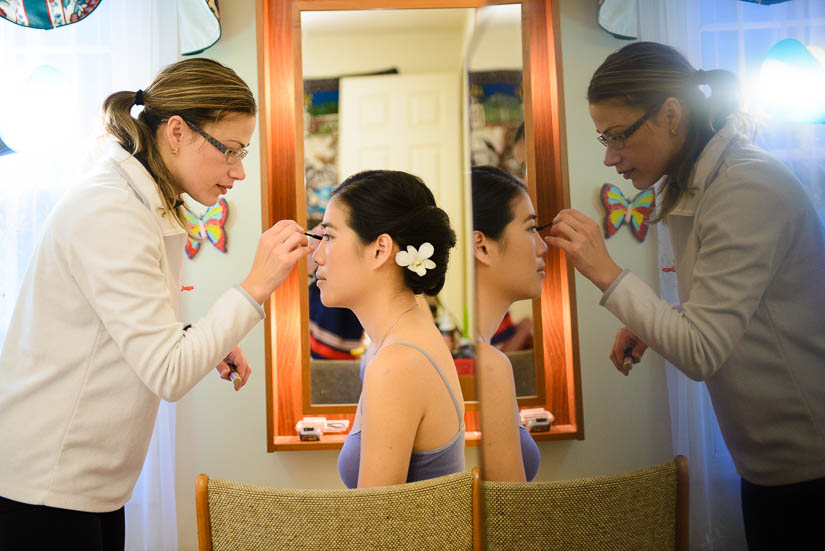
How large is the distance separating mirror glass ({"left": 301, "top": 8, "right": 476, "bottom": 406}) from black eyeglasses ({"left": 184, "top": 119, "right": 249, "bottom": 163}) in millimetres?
102

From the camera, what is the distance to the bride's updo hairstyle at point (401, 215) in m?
0.87

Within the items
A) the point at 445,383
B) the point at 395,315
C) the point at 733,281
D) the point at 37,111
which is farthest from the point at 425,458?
the point at 37,111

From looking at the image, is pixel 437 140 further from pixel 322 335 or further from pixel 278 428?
pixel 278 428

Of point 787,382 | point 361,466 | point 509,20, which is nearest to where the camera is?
point 787,382

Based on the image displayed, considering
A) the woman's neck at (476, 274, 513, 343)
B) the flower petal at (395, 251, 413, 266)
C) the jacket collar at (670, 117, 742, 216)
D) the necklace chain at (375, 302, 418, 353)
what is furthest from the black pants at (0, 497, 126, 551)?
the jacket collar at (670, 117, 742, 216)

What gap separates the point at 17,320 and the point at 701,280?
3.17 ft

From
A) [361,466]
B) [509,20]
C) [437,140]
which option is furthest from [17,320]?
[509,20]

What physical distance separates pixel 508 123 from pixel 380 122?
433mm

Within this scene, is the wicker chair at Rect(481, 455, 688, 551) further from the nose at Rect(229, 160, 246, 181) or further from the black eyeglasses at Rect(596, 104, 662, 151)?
the nose at Rect(229, 160, 246, 181)

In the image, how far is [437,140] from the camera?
953 millimetres

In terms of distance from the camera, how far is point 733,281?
0.44 meters

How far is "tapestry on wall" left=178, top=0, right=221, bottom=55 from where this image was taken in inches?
34.5

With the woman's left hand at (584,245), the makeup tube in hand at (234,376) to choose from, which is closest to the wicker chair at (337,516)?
the makeup tube in hand at (234,376)

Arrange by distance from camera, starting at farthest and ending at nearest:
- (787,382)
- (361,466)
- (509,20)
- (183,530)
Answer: (183,530), (361,466), (509,20), (787,382)
